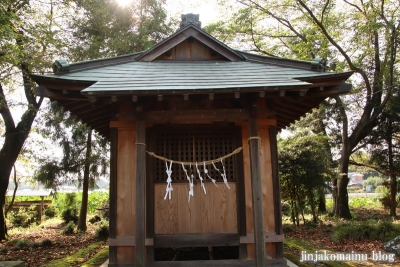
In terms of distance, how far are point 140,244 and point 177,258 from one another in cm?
243

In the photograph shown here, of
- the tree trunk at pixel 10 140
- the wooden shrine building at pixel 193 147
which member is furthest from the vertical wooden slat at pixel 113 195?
the tree trunk at pixel 10 140

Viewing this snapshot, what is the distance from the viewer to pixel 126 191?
229 inches

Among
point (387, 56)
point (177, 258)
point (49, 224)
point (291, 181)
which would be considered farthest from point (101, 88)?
point (49, 224)

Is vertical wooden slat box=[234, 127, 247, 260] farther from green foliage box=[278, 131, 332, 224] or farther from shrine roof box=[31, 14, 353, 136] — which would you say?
green foliage box=[278, 131, 332, 224]

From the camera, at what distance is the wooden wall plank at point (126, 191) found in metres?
5.69

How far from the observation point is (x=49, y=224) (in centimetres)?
1892

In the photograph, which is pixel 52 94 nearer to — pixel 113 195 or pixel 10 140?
pixel 113 195

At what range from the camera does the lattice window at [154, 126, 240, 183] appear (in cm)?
611

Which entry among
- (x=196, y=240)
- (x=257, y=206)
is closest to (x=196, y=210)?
(x=196, y=240)

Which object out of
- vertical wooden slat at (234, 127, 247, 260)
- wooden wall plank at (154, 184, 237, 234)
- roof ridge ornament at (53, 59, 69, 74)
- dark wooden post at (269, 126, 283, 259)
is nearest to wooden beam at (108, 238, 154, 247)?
wooden wall plank at (154, 184, 237, 234)

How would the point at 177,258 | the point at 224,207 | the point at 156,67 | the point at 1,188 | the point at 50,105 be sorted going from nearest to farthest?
1. the point at 224,207
2. the point at 156,67
3. the point at 177,258
4. the point at 1,188
5. the point at 50,105

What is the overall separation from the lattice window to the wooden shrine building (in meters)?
0.02

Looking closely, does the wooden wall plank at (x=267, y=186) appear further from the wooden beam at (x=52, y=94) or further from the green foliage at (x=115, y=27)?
the green foliage at (x=115, y=27)

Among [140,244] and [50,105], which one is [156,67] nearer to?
[140,244]
